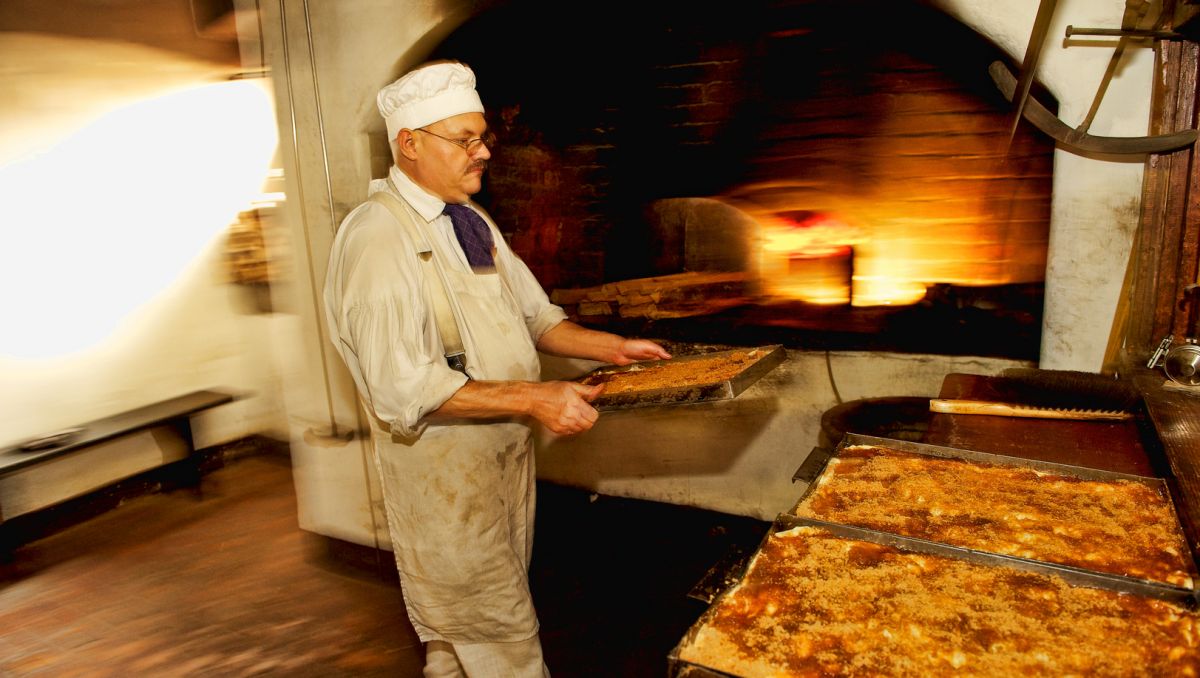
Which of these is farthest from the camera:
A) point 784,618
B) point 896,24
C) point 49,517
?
point 49,517

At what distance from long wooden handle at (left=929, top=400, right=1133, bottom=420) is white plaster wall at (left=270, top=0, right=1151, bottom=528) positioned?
2.18ft

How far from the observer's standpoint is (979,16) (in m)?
2.68

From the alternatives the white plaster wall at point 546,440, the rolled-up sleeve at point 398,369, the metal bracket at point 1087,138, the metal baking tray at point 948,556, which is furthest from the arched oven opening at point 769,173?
the metal baking tray at point 948,556

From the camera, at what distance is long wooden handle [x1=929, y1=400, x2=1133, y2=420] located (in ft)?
7.23

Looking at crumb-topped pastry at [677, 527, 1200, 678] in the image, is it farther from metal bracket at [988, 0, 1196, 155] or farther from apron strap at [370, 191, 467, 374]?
metal bracket at [988, 0, 1196, 155]

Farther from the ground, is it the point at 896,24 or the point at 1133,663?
the point at 896,24

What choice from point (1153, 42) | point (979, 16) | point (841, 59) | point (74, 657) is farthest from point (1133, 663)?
point (74, 657)

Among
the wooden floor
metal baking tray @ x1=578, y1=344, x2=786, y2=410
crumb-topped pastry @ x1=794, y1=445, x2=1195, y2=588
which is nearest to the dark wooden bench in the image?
the wooden floor

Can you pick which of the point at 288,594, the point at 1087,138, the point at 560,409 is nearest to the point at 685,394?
the point at 560,409

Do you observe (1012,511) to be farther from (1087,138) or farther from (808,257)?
(808,257)

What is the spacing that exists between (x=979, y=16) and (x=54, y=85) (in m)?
5.43

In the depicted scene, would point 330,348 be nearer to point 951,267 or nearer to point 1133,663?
point 951,267

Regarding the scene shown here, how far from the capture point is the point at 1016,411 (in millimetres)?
2262

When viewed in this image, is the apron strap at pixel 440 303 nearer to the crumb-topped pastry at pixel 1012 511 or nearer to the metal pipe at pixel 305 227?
the crumb-topped pastry at pixel 1012 511
